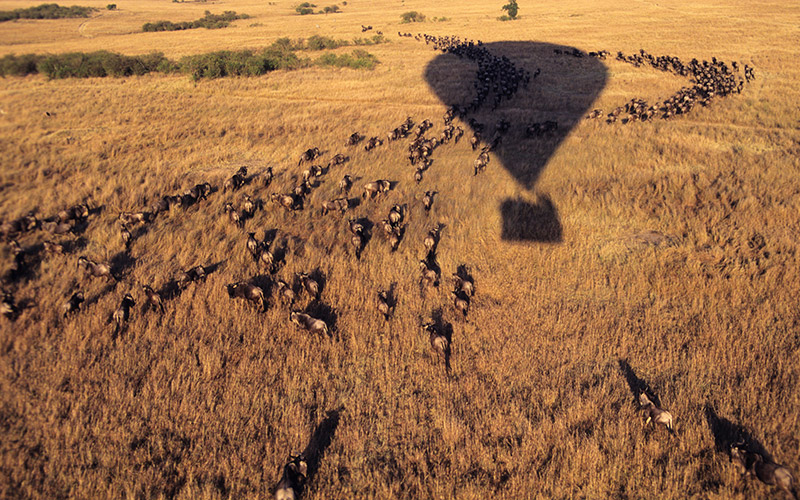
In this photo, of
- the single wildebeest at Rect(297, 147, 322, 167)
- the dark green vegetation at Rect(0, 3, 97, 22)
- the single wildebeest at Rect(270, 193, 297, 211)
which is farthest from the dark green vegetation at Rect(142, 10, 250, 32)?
the single wildebeest at Rect(270, 193, 297, 211)

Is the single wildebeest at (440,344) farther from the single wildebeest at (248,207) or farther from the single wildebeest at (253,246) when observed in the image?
the single wildebeest at (248,207)

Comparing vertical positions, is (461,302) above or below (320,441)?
above

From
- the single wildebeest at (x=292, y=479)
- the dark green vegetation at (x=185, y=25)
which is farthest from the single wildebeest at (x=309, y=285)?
the dark green vegetation at (x=185, y=25)

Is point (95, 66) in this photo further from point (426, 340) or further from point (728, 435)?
point (728, 435)

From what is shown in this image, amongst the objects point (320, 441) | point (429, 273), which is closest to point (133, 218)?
point (429, 273)

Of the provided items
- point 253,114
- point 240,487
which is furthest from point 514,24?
point 240,487

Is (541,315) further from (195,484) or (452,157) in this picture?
(452,157)

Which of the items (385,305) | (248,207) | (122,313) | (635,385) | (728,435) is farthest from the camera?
(248,207)
